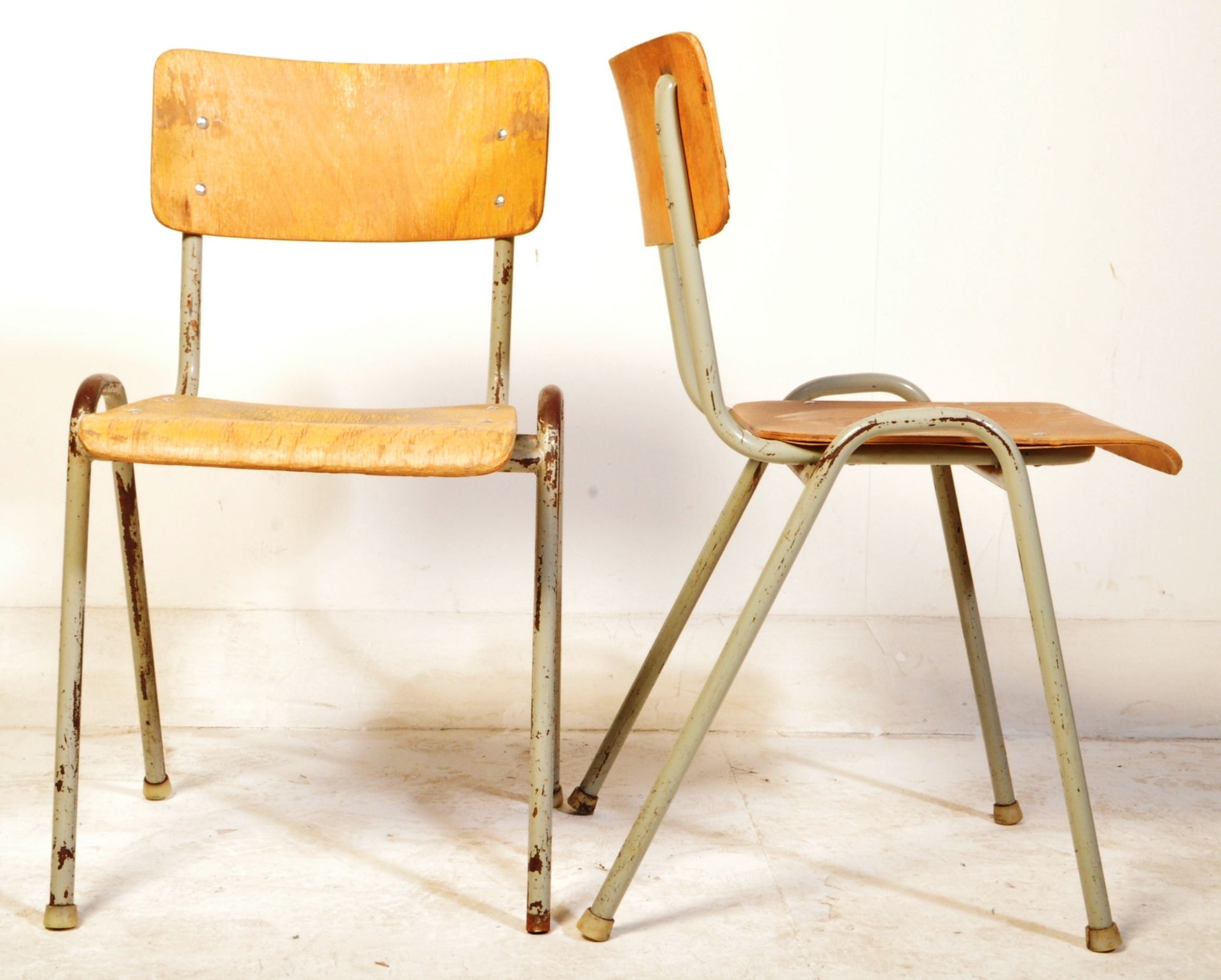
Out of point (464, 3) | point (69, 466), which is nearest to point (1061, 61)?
point (464, 3)

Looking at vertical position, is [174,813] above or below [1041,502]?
below

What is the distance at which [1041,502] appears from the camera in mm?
1950

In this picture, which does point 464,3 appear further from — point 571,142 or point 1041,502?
point 1041,502

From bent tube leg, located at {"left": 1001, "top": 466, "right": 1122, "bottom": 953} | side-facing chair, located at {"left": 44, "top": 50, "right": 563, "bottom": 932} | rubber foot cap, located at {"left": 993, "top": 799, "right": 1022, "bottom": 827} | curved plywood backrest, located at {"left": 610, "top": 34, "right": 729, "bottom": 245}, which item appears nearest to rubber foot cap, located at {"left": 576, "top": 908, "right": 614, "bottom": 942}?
side-facing chair, located at {"left": 44, "top": 50, "right": 563, "bottom": 932}

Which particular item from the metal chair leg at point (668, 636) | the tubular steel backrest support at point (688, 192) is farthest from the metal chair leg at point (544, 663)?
the metal chair leg at point (668, 636)

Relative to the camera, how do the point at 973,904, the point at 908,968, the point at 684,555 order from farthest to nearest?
the point at 684,555
the point at 973,904
the point at 908,968

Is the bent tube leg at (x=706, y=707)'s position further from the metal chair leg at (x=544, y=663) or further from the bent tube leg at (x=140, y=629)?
the bent tube leg at (x=140, y=629)

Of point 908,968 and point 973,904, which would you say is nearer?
point 908,968

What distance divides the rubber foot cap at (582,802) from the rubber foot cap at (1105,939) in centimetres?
58

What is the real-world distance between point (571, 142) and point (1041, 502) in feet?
2.91

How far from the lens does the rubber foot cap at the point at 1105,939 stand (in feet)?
4.04

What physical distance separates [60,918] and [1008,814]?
1.06m

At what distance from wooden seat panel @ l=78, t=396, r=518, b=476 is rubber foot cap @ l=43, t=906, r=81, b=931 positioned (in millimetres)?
444

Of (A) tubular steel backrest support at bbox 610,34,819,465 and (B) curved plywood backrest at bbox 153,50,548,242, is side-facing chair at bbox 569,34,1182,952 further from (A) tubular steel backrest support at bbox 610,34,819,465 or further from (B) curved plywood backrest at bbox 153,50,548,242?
(B) curved plywood backrest at bbox 153,50,548,242
